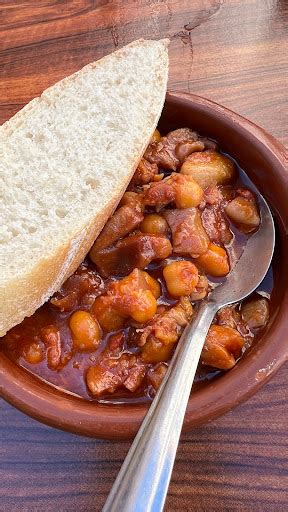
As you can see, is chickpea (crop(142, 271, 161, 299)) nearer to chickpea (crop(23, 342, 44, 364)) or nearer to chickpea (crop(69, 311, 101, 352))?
chickpea (crop(69, 311, 101, 352))

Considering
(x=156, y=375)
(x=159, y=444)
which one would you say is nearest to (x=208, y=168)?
(x=156, y=375)

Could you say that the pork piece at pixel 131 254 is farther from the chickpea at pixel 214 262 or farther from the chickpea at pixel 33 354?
the chickpea at pixel 33 354

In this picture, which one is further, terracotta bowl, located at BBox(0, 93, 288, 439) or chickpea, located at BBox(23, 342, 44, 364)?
chickpea, located at BBox(23, 342, 44, 364)

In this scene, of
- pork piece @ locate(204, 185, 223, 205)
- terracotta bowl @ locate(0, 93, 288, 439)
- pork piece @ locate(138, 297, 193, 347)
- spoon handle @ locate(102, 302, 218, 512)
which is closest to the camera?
spoon handle @ locate(102, 302, 218, 512)

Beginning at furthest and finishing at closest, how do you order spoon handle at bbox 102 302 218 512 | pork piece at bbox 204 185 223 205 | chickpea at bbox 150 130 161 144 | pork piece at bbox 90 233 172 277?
1. chickpea at bbox 150 130 161 144
2. pork piece at bbox 204 185 223 205
3. pork piece at bbox 90 233 172 277
4. spoon handle at bbox 102 302 218 512

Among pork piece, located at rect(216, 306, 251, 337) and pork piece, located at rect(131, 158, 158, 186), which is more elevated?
pork piece, located at rect(131, 158, 158, 186)

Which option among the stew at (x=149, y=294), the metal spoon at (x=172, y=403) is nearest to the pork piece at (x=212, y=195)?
the stew at (x=149, y=294)

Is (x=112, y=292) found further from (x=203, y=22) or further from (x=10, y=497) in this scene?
(x=203, y=22)

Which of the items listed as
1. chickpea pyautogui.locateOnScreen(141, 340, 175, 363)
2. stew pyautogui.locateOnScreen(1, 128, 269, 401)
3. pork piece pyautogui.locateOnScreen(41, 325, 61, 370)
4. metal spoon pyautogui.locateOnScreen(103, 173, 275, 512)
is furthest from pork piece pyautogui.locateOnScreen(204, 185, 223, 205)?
pork piece pyautogui.locateOnScreen(41, 325, 61, 370)
